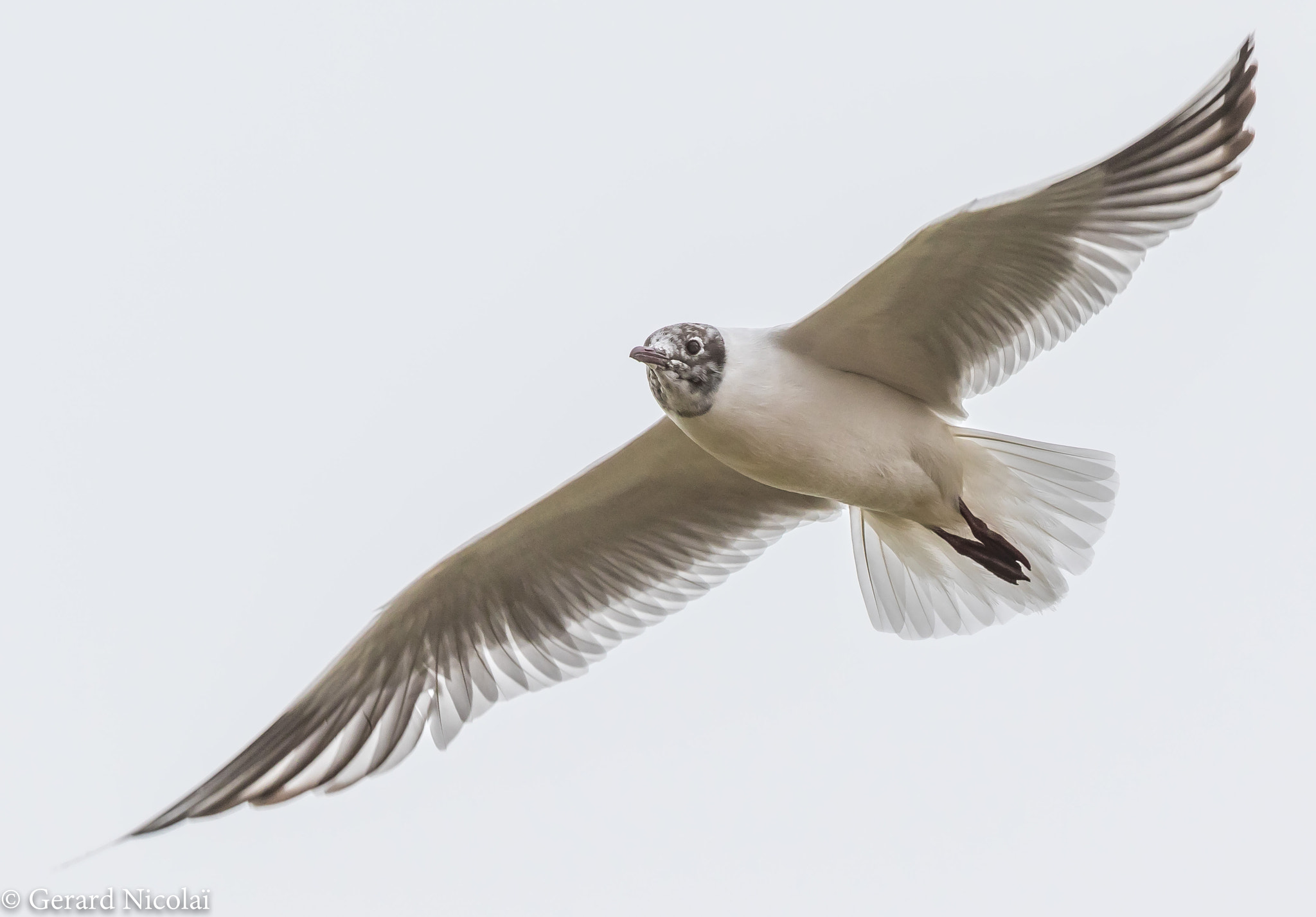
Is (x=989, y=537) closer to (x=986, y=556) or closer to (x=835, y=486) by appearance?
(x=986, y=556)

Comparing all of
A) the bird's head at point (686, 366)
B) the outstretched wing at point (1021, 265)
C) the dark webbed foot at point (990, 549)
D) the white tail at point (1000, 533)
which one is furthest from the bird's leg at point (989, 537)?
the bird's head at point (686, 366)

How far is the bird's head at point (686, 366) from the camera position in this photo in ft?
15.1

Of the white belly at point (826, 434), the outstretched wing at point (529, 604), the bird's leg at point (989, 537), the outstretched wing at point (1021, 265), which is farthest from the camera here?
the outstretched wing at point (529, 604)

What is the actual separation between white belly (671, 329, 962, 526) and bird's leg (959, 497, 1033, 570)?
1.6 inches

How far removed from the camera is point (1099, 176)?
15.3 ft

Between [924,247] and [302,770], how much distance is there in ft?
8.70

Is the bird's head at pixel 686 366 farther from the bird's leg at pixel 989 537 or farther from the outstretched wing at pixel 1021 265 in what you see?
the bird's leg at pixel 989 537

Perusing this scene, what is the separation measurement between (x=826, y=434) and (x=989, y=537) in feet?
2.37

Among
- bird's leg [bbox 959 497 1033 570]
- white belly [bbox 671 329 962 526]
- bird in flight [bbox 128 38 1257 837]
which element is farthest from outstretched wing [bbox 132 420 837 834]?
bird's leg [bbox 959 497 1033 570]

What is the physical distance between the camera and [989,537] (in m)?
5.18

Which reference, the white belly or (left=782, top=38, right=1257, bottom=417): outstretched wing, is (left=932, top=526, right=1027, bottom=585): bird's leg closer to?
the white belly

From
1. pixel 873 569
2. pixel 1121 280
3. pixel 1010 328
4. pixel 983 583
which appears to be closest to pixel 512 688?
pixel 873 569

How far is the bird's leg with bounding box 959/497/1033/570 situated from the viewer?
5141 millimetres

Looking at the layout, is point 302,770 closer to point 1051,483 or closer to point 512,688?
point 512,688
